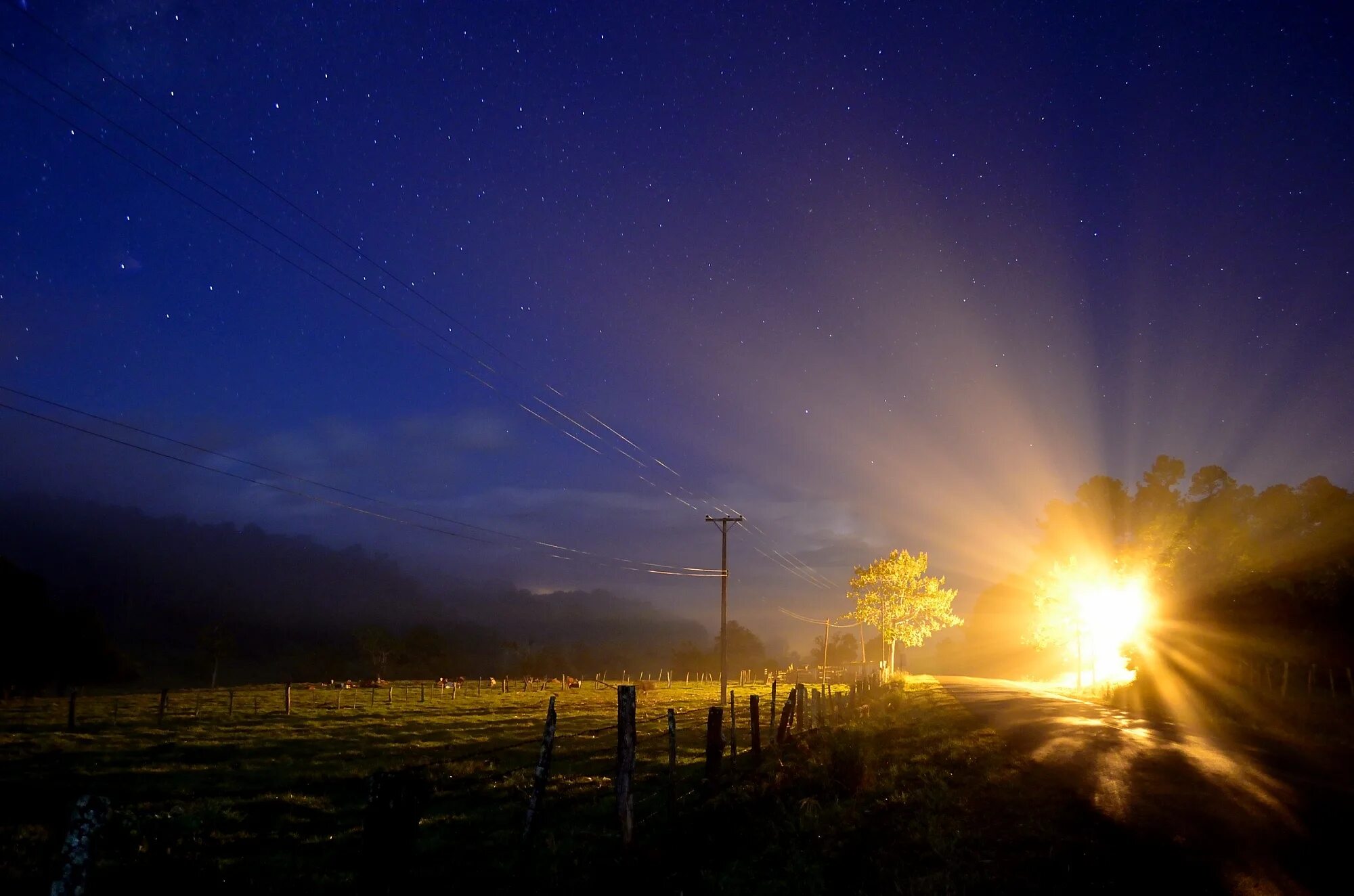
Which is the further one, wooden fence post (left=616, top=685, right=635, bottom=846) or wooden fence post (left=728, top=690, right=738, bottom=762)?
wooden fence post (left=728, top=690, right=738, bottom=762)

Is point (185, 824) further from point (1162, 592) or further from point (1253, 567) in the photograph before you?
point (1162, 592)

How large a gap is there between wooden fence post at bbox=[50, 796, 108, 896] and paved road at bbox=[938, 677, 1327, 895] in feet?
41.1

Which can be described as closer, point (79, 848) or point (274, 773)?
point (79, 848)

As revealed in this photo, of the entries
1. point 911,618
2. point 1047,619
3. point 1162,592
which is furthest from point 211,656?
point 1162,592

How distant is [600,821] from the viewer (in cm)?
1422

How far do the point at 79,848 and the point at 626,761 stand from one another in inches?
337

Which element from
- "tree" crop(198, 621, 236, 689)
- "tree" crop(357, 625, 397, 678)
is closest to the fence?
"tree" crop(198, 621, 236, 689)

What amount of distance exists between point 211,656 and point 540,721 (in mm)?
104355

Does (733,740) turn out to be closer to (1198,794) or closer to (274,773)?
(1198,794)

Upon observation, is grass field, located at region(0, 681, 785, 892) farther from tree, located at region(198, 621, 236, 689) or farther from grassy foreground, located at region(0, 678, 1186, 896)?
tree, located at region(198, 621, 236, 689)

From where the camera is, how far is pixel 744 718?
1467 inches

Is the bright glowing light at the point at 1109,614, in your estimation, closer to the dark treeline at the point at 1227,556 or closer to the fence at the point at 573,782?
the dark treeline at the point at 1227,556

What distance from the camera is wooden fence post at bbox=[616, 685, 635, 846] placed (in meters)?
11.4

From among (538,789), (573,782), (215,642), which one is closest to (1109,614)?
(573,782)
